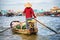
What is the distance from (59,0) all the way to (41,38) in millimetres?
2990

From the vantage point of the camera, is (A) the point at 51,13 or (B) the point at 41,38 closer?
(B) the point at 41,38

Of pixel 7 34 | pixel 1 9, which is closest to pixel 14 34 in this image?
pixel 7 34

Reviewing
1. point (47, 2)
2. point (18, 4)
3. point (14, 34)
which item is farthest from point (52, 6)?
point (14, 34)

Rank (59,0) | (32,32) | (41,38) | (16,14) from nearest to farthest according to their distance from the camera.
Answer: (41,38)
(32,32)
(59,0)
(16,14)

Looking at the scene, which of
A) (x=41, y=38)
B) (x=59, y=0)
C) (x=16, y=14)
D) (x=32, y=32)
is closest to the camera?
(x=41, y=38)

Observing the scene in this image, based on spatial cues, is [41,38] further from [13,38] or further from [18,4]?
[18,4]

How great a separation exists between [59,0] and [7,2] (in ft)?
4.70

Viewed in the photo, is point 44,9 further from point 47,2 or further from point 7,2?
point 7,2

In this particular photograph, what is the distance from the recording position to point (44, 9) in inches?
300

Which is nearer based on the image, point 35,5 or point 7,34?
point 7,34

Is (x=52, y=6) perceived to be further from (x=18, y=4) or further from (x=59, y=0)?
(x=18, y=4)

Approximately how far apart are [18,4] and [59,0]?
1.15 meters

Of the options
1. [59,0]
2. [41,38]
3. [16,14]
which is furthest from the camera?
[16,14]

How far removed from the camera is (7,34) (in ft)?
16.0
